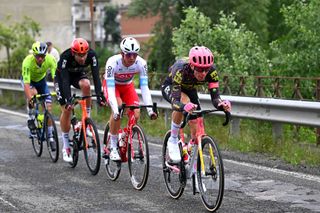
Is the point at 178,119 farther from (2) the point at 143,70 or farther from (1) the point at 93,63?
(1) the point at 93,63

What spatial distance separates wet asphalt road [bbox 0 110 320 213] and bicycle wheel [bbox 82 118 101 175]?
0.14 meters

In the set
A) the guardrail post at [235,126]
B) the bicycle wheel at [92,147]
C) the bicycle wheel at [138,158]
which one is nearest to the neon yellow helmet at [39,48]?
the bicycle wheel at [92,147]

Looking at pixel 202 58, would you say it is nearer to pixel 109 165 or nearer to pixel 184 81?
pixel 184 81

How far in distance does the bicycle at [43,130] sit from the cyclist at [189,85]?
3441 mm

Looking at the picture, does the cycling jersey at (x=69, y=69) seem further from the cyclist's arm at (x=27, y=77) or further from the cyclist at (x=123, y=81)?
the cyclist's arm at (x=27, y=77)

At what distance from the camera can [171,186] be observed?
831cm

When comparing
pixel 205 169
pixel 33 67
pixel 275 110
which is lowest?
pixel 205 169

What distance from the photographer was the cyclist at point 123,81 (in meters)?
8.83

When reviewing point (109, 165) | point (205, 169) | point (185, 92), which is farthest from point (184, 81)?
point (109, 165)

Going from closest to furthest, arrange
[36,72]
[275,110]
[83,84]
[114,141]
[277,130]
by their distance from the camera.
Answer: [114,141] < [83,84] < [275,110] < [277,130] < [36,72]

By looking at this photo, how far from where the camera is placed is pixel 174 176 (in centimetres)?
827

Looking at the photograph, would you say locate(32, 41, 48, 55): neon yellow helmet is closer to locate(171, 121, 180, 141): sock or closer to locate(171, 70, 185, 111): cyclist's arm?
locate(171, 121, 180, 141): sock

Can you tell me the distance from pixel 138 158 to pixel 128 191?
1.54 feet

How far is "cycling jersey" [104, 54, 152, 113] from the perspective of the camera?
901 centimetres
